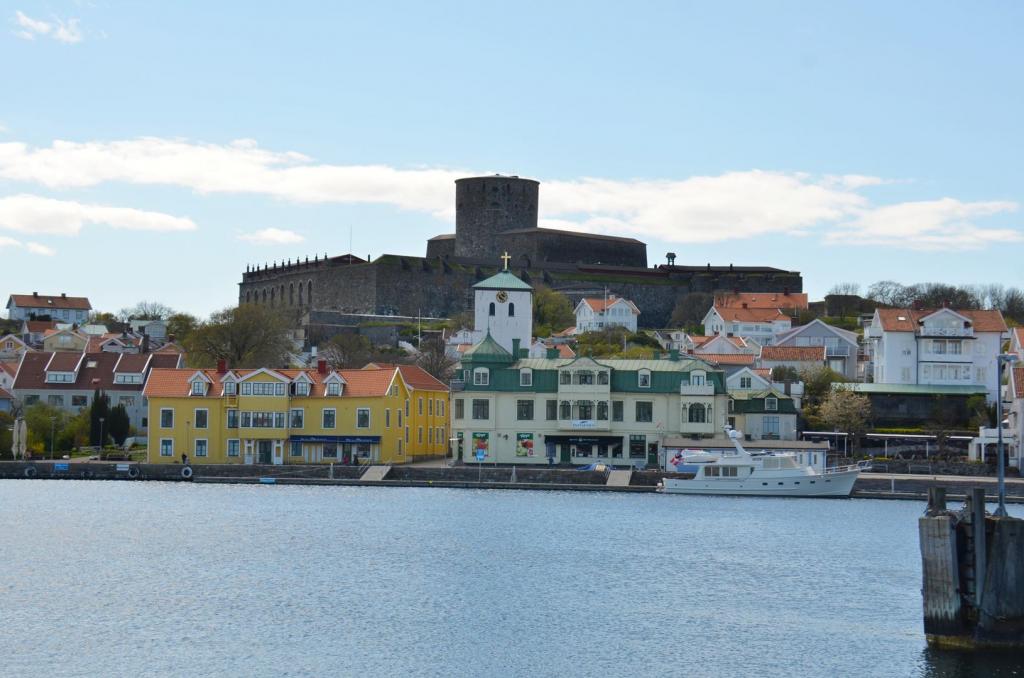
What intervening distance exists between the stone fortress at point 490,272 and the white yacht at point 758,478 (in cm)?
6786

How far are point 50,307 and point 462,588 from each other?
4810 inches

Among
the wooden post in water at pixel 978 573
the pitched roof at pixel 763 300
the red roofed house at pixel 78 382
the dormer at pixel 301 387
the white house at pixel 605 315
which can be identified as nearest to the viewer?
the wooden post in water at pixel 978 573

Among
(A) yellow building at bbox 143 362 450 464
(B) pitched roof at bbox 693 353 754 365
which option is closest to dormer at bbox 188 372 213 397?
(A) yellow building at bbox 143 362 450 464

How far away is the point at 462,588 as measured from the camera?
37438 millimetres

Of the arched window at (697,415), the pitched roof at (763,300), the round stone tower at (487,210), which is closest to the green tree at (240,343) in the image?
the arched window at (697,415)

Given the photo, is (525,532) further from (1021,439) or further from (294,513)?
(1021,439)

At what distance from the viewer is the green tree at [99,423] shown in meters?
76.7

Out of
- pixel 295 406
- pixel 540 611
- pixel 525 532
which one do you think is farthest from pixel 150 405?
pixel 540 611

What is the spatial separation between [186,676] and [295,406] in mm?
41645

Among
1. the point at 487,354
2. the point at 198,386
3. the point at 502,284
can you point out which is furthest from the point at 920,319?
the point at 198,386

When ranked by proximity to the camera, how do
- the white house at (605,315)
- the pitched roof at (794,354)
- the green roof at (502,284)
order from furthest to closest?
the white house at (605,315) → the pitched roof at (794,354) → the green roof at (502,284)

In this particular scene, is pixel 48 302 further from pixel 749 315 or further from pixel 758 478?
pixel 758 478

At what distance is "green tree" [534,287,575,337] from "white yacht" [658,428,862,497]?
5745 centimetres

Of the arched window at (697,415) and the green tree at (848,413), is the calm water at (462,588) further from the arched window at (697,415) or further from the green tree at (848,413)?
the green tree at (848,413)
